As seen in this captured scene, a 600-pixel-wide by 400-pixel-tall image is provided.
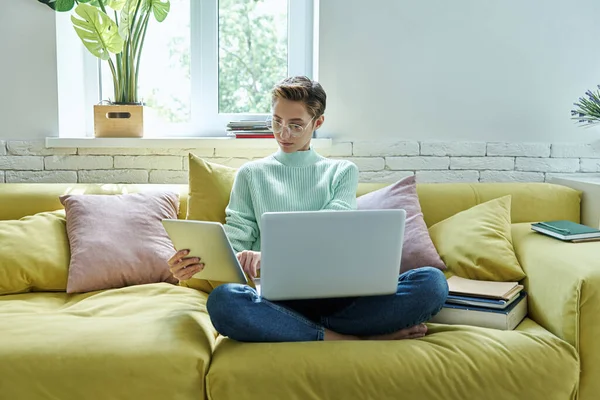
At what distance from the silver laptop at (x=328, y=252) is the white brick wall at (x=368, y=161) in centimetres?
127

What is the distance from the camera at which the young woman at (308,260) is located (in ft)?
5.29

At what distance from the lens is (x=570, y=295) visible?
1721 millimetres

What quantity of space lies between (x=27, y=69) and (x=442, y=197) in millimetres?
1825

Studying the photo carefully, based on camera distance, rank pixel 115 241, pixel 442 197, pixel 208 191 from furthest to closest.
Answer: pixel 442 197 → pixel 208 191 → pixel 115 241

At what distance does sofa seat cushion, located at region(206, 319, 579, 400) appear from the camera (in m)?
1.50

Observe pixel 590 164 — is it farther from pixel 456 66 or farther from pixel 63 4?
pixel 63 4

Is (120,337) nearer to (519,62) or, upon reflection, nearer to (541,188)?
(541,188)

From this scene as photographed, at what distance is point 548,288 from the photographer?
1854mm

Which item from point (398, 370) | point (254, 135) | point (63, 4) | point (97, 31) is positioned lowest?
point (398, 370)

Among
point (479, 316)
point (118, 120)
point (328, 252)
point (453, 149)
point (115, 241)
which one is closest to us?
point (328, 252)

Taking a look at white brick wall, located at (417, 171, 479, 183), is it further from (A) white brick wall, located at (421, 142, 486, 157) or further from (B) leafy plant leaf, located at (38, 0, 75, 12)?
(B) leafy plant leaf, located at (38, 0, 75, 12)

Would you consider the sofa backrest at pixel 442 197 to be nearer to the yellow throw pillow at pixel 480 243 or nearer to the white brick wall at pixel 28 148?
the yellow throw pillow at pixel 480 243

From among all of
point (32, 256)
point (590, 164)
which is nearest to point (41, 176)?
point (32, 256)

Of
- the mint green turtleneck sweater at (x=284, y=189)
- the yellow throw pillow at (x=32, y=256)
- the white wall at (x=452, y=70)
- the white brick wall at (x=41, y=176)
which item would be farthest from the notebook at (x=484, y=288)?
the white brick wall at (x=41, y=176)
